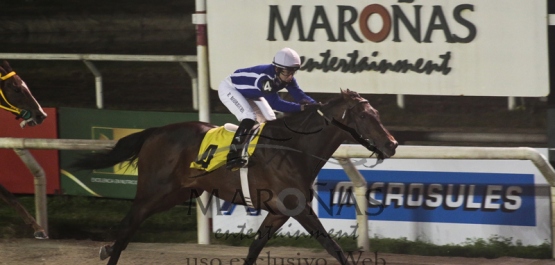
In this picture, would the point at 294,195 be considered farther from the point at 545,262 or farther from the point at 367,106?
the point at 545,262

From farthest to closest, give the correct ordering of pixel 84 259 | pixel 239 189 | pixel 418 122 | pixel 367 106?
pixel 418 122
pixel 84 259
pixel 239 189
pixel 367 106

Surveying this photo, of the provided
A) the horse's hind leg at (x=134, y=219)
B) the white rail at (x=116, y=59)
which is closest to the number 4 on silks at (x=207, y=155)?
the horse's hind leg at (x=134, y=219)

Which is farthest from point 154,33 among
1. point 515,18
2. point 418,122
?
point 515,18

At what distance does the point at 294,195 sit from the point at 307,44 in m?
1.39

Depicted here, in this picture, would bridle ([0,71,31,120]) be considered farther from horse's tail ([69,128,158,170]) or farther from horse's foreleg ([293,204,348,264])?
horse's foreleg ([293,204,348,264])

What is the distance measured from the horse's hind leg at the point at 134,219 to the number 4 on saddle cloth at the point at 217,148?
323 millimetres

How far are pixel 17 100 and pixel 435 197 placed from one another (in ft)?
10.3

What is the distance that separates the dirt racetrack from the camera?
646 centimetres

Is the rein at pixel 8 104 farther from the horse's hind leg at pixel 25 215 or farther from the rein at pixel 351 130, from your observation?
the rein at pixel 351 130

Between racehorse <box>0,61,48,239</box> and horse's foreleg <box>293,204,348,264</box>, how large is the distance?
2373 mm

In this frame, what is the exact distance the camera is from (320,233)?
5.76 metres

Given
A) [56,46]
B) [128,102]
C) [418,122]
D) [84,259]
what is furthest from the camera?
[56,46]

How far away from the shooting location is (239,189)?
616 centimetres

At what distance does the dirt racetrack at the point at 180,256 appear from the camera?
21.2 feet
